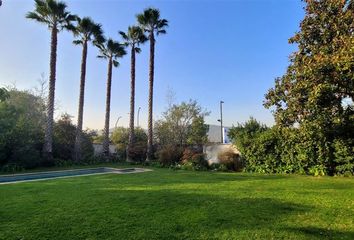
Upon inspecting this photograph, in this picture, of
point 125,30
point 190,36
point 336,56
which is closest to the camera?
point 336,56

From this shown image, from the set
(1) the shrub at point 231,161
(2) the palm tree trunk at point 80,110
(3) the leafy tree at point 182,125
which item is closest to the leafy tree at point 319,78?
(1) the shrub at point 231,161

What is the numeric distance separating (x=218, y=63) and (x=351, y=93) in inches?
619

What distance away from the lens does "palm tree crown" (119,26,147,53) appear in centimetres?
2650

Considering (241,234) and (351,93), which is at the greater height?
(351,93)

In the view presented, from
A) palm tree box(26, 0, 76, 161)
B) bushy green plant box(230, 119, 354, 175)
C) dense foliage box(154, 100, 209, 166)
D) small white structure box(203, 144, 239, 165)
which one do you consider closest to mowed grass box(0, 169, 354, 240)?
bushy green plant box(230, 119, 354, 175)

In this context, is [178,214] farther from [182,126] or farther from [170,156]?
[182,126]

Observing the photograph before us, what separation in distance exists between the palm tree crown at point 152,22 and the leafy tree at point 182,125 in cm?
838

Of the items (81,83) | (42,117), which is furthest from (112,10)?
(42,117)

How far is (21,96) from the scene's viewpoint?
27375 millimetres

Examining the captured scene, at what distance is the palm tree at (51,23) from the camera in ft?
69.4

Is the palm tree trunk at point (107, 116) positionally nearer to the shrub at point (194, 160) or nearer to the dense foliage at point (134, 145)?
the dense foliage at point (134, 145)

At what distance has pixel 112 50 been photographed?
2727 cm

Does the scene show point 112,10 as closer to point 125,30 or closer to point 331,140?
point 125,30

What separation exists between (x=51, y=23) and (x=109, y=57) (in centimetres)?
649
